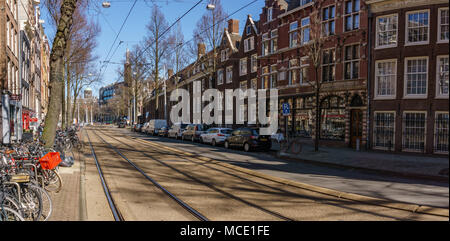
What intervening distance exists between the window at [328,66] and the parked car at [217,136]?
8.52 m

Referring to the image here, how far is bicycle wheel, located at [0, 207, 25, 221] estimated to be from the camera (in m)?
4.91

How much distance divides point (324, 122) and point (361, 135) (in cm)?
371

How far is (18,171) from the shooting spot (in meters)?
7.23

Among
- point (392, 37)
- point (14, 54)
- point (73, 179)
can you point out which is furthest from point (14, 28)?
point (392, 37)

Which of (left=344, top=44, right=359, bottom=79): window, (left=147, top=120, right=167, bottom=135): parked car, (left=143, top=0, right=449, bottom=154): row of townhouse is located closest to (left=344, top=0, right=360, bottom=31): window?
(left=143, top=0, right=449, bottom=154): row of townhouse

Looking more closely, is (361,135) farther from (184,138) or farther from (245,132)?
(184,138)

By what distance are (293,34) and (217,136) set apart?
11386 millimetres

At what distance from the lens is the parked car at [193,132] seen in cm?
3150

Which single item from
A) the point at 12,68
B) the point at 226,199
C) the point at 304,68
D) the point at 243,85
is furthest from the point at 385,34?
the point at 12,68

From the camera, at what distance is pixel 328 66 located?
25.9m

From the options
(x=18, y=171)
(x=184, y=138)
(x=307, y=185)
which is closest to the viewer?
(x=18, y=171)

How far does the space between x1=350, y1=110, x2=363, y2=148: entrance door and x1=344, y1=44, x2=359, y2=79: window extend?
260 cm

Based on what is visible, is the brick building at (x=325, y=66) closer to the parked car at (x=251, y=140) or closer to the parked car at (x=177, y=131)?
the parked car at (x=251, y=140)

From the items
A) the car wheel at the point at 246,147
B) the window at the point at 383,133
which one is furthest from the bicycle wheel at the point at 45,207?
the car wheel at the point at 246,147
